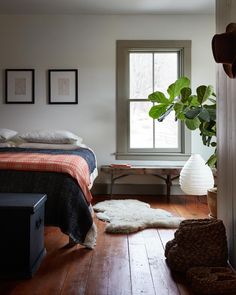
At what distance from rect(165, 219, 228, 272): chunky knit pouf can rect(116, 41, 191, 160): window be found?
9.20ft

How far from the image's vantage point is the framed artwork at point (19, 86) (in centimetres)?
485

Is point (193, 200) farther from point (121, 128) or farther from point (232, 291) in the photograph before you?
point (232, 291)

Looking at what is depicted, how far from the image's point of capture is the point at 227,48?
6.16 feet

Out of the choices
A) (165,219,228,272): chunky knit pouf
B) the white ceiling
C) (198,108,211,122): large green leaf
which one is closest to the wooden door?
(165,219,228,272): chunky knit pouf

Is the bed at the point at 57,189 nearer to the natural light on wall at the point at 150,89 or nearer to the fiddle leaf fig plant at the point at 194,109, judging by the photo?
the fiddle leaf fig plant at the point at 194,109

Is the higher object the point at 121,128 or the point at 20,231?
the point at 121,128

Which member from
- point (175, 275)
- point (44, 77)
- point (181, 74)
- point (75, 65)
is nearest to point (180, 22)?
point (181, 74)

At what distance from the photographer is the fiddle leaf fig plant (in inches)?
132

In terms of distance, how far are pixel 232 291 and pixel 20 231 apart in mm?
1258

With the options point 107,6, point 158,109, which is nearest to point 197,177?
point 158,109

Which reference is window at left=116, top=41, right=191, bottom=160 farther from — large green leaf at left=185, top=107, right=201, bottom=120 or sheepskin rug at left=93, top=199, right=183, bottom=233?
large green leaf at left=185, top=107, right=201, bottom=120

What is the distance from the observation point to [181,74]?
486 cm

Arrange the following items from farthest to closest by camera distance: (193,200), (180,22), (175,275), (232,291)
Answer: (180,22) → (193,200) → (175,275) → (232,291)

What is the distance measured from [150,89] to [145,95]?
0.39ft
